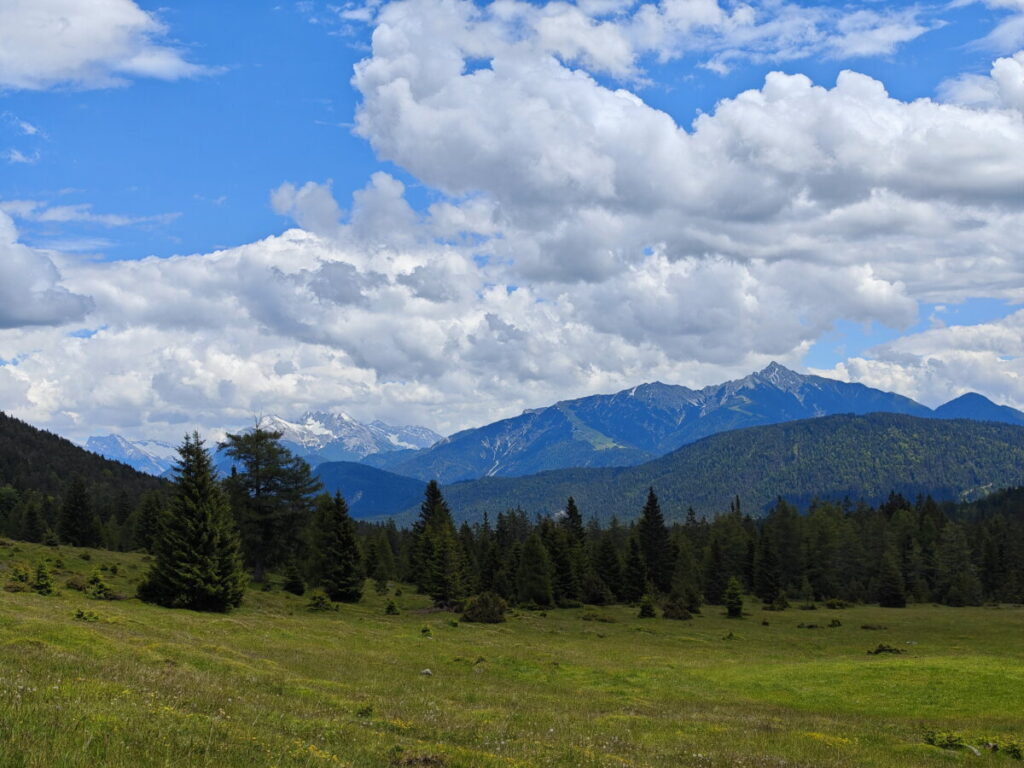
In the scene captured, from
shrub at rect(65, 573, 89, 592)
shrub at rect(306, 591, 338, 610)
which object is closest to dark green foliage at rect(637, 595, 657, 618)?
shrub at rect(306, 591, 338, 610)

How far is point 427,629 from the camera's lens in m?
53.7

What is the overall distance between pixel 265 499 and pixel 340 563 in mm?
10846

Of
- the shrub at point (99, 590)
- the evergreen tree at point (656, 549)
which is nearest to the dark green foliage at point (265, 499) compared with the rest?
the shrub at point (99, 590)

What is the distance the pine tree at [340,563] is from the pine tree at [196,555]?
17.4 m

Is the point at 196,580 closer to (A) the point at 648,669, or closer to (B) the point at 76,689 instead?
(A) the point at 648,669

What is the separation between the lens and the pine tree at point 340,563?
7062cm

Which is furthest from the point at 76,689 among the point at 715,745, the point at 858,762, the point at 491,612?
the point at 491,612

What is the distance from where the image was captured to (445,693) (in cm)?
2623

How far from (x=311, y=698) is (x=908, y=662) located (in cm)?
3616

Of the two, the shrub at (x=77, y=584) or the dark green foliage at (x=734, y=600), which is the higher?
the shrub at (x=77, y=584)

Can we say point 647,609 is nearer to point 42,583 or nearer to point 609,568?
point 609,568

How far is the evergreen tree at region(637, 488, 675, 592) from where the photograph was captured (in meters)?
115

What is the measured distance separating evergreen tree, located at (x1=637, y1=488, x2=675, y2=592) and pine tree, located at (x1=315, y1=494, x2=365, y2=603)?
56861 millimetres

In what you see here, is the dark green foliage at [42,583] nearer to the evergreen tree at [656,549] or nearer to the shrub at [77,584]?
the shrub at [77,584]
